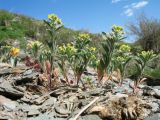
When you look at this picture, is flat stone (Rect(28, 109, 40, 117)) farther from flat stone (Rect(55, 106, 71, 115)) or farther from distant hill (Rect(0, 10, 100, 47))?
distant hill (Rect(0, 10, 100, 47))

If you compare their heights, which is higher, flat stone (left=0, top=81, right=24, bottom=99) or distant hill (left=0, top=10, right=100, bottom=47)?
distant hill (left=0, top=10, right=100, bottom=47)

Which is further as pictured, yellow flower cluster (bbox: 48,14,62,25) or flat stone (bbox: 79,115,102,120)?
yellow flower cluster (bbox: 48,14,62,25)

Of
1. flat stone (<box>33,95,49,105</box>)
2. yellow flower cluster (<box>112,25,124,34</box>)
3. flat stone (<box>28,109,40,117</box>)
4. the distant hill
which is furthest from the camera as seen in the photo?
the distant hill

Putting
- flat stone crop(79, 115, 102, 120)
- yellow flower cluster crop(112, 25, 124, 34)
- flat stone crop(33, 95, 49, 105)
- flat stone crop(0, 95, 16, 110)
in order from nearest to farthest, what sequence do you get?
1. flat stone crop(79, 115, 102, 120)
2. flat stone crop(0, 95, 16, 110)
3. flat stone crop(33, 95, 49, 105)
4. yellow flower cluster crop(112, 25, 124, 34)

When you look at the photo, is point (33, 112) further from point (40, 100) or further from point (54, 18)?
point (54, 18)

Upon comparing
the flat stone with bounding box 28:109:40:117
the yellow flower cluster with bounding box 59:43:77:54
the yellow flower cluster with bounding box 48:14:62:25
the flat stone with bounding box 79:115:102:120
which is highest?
the yellow flower cluster with bounding box 48:14:62:25

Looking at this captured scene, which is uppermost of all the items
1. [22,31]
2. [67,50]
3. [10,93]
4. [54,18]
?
[22,31]

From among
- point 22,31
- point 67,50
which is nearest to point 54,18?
point 67,50

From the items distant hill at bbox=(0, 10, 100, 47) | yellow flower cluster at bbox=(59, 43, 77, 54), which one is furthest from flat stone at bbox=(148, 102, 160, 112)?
distant hill at bbox=(0, 10, 100, 47)

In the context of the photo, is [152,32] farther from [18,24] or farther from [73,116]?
[73,116]

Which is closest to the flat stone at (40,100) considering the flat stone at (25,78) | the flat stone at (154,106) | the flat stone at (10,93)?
the flat stone at (10,93)

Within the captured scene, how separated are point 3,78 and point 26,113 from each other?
1.61 meters

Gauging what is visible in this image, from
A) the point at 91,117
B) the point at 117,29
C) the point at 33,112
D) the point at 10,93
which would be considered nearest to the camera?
the point at 91,117

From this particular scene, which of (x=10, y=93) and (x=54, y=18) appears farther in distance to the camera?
(x=54, y=18)
